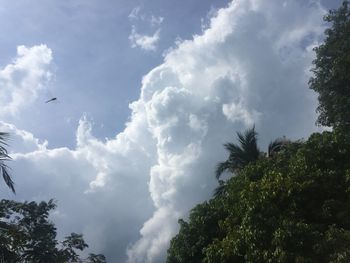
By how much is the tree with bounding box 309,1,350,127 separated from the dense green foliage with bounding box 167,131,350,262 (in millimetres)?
8234

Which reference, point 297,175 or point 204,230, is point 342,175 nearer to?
point 297,175

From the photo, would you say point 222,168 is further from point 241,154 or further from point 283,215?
point 283,215

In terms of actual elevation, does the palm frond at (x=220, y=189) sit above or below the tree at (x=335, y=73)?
below

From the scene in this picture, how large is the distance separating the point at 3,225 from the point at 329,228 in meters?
9.75

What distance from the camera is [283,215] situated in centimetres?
1525

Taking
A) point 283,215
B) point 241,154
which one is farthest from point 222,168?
point 283,215

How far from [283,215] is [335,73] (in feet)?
44.2

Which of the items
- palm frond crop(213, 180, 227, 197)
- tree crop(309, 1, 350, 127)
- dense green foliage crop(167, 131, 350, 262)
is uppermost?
tree crop(309, 1, 350, 127)

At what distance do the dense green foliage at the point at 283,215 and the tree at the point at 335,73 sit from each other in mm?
8234

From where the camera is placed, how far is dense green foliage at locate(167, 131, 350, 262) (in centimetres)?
1392

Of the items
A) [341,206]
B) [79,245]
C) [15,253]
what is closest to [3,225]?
[15,253]

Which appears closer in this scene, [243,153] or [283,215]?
[283,215]

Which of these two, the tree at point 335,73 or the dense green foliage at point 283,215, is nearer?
the dense green foliage at point 283,215

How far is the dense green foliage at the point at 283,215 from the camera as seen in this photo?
1392 cm
